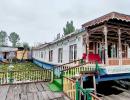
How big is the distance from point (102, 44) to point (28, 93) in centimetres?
1013

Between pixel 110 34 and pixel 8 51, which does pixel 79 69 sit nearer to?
pixel 110 34

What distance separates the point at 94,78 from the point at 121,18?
4854 mm

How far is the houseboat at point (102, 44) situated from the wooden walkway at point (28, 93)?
4.30m

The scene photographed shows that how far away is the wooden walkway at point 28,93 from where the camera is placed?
406 inches

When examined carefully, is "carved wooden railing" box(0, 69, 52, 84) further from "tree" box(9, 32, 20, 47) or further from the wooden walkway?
"tree" box(9, 32, 20, 47)

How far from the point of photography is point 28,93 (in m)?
11.1

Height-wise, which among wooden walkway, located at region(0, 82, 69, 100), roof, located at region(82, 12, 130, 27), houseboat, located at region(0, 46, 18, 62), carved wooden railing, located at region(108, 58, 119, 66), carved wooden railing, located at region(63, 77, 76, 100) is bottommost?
wooden walkway, located at region(0, 82, 69, 100)

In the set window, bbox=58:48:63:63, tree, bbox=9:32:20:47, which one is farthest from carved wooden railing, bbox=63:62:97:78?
tree, bbox=9:32:20:47

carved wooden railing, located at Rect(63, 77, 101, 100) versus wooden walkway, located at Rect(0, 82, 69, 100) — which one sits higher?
carved wooden railing, located at Rect(63, 77, 101, 100)

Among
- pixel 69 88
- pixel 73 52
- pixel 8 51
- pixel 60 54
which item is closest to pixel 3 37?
pixel 8 51

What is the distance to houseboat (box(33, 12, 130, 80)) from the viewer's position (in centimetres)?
1323

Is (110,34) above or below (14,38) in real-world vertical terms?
below

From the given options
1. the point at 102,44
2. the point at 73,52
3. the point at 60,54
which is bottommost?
the point at 60,54

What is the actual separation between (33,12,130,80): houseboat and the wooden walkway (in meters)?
4.30
